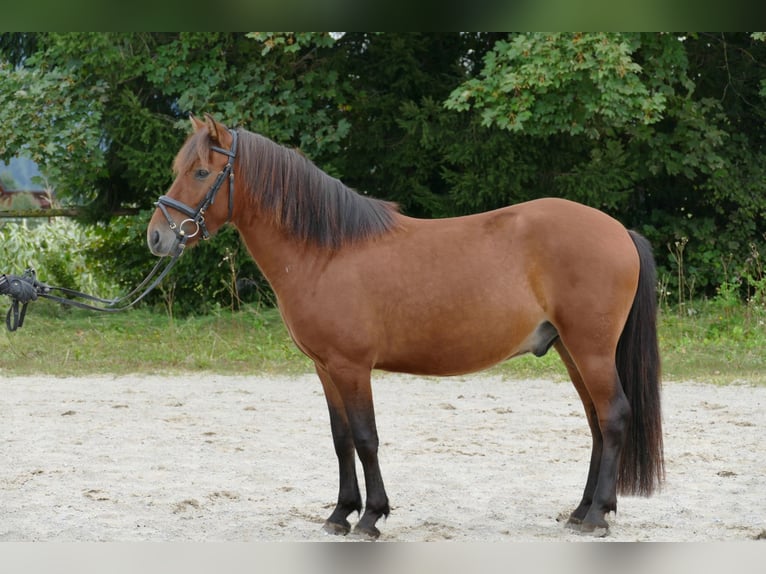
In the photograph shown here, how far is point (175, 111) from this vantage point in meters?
11.7

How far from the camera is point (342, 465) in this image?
13.1ft

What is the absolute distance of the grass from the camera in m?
8.36

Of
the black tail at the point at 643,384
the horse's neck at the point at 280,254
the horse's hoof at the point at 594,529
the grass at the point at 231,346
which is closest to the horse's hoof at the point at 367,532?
the horse's hoof at the point at 594,529

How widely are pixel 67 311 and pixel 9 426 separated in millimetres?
5420

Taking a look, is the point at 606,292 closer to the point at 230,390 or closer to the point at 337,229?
the point at 337,229

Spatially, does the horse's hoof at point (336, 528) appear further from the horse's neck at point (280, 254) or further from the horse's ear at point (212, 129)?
the horse's ear at point (212, 129)

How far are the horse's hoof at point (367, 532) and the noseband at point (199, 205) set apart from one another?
1.41 m

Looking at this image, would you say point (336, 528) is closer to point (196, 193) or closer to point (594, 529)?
point (594, 529)

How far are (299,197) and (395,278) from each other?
1.79ft

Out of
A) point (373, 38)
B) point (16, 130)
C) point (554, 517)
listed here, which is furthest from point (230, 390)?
point (373, 38)

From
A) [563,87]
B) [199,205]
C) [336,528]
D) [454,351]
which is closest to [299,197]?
[199,205]

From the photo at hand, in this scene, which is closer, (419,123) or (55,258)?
(419,123)

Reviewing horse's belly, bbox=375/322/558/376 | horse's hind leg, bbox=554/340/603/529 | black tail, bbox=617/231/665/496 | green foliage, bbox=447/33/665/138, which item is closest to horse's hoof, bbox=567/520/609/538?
horse's hind leg, bbox=554/340/603/529

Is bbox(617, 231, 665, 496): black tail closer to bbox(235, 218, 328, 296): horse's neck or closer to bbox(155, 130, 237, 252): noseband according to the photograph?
bbox(235, 218, 328, 296): horse's neck
